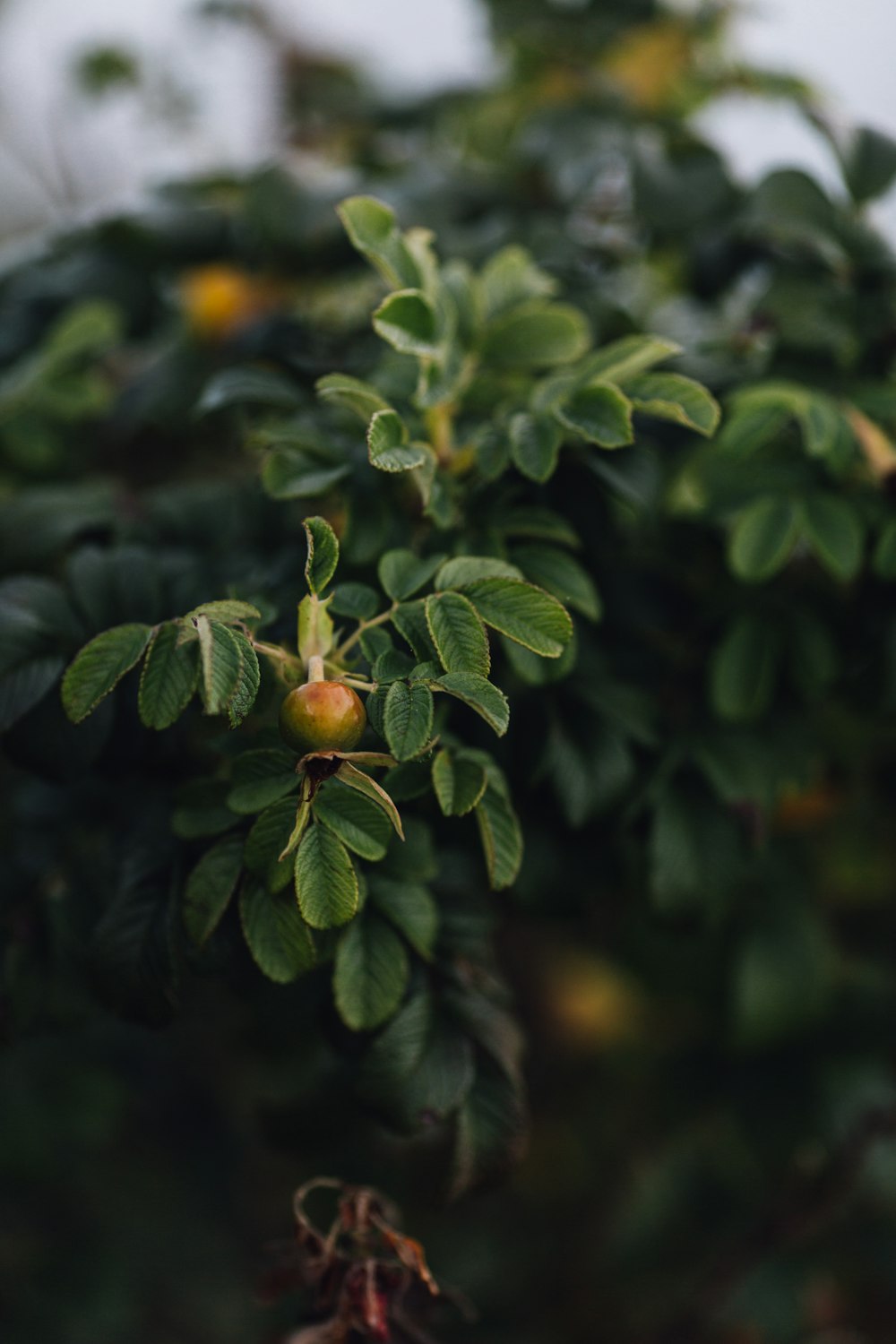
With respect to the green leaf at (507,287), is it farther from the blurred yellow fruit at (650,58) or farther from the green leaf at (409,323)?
the blurred yellow fruit at (650,58)

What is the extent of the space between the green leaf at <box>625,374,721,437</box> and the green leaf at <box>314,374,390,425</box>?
14 centimetres

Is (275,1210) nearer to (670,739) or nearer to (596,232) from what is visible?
(670,739)

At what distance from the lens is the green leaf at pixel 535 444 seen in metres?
0.54

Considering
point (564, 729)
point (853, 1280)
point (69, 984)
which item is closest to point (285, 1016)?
point (69, 984)

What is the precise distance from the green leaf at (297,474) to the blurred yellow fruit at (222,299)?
1.42 ft

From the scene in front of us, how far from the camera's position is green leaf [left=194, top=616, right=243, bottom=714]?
0.43m

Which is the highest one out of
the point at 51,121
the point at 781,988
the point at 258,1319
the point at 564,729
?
the point at 51,121

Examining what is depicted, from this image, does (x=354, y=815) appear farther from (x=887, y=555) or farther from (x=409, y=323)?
(x=887, y=555)

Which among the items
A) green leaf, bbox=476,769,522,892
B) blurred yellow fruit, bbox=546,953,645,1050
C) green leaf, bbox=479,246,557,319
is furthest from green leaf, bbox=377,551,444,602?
blurred yellow fruit, bbox=546,953,645,1050

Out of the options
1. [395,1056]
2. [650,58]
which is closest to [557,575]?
[395,1056]

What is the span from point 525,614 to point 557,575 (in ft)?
0.30

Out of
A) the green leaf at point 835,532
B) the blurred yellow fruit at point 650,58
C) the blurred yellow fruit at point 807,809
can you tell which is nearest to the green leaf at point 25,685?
the green leaf at point 835,532

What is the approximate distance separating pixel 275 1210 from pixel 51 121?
151 cm

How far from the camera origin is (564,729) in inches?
26.0
